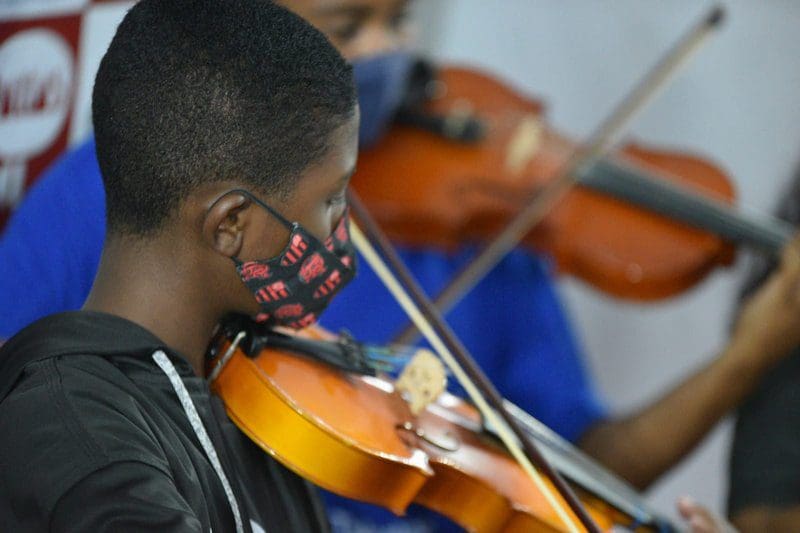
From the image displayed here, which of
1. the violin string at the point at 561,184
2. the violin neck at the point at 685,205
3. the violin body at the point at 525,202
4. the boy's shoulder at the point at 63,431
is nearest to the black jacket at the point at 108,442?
the boy's shoulder at the point at 63,431

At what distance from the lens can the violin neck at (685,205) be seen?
1452 millimetres

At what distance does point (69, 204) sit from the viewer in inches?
44.0

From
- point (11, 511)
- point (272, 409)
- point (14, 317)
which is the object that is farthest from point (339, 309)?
point (11, 511)

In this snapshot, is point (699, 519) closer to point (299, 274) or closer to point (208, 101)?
point (299, 274)

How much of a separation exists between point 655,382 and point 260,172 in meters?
1.61

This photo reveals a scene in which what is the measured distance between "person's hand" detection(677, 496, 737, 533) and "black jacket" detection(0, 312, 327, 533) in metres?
0.40

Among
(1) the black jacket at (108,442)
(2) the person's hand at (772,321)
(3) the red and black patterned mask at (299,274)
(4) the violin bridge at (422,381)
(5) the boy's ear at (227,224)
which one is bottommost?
(2) the person's hand at (772,321)

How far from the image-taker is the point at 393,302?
4.51 ft

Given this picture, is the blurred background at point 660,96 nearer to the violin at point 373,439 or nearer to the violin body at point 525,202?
the violin body at point 525,202

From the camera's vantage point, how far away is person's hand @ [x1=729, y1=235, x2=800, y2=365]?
133cm

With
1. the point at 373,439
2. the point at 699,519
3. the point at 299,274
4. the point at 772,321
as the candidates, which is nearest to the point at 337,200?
the point at 299,274

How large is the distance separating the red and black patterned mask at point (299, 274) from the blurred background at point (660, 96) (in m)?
1.38

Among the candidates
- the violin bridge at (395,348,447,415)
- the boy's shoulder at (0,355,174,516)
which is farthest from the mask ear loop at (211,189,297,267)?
the violin bridge at (395,348,447,415)

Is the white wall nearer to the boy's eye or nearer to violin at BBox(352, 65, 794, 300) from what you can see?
violin at BBox(352, 65, 794, 300)
